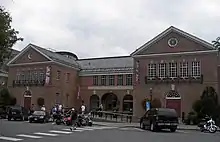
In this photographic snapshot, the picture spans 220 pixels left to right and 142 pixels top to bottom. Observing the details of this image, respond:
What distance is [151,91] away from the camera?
38.0 metres

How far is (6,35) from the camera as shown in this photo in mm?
12008

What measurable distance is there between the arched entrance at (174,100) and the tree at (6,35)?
2649 cm

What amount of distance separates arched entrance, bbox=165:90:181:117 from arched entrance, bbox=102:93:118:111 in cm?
1316

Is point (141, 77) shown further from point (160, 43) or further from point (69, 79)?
point (69, 79)

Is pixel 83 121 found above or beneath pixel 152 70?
beneath

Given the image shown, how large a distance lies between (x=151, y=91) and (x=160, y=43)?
5703 millimetres

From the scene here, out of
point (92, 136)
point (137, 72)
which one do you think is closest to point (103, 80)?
point (137, 72)

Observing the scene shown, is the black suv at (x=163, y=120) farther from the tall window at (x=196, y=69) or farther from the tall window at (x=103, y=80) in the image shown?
the tall window at (x=103, y=80)

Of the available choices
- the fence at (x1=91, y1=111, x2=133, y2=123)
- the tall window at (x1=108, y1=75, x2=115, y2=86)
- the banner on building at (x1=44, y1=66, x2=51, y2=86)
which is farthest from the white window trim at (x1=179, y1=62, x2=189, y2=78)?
the banner on building at (x1=44, y1=66, x2=51, y2=86)

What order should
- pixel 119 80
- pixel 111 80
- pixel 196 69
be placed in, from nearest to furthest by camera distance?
1. pixel 196 69
2. pixel 119 80
3. pixel 111 80

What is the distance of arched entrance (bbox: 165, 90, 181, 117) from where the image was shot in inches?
1448

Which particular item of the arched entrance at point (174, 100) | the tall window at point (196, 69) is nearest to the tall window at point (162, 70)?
the arched entrance at point (174, 100)

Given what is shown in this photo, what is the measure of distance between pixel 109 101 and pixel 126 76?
209 inches

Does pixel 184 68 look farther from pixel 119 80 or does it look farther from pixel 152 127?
pixel 152 127
